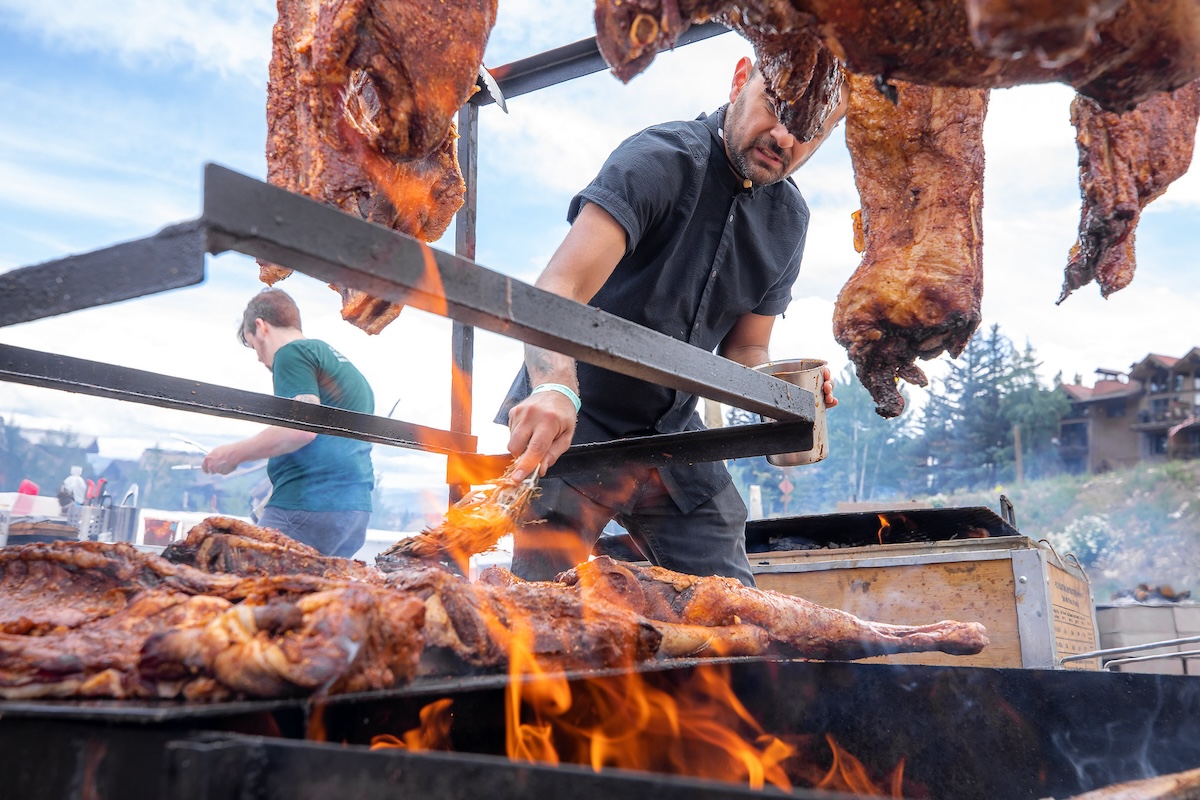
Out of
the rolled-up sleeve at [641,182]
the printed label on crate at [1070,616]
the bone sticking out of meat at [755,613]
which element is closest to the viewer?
the bone sticking out of meat at [755,613]

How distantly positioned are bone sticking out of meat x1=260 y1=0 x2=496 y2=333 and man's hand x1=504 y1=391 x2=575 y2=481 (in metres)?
0.65

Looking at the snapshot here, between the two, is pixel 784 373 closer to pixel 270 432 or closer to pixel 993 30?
pixel 993 30

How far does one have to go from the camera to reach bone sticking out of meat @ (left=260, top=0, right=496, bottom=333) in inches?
77.3

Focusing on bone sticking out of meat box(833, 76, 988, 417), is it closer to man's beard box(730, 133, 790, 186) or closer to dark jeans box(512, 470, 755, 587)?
man's beard box(730, 133, 790, 186)

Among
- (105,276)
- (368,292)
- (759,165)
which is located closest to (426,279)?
(368,292)

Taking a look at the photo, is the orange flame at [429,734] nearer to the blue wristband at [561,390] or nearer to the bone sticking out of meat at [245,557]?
the bone sticking out of meat at [245,557]

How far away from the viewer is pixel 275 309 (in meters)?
Result: 5.25

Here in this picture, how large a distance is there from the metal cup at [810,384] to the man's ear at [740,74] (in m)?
1.45

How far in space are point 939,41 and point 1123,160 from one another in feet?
4.42

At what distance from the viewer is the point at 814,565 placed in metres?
4.30

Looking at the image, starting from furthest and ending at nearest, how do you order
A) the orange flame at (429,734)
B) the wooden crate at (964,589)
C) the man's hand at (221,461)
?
the man's hand at (221,461), the wooden crate at (964,589), the orange flame at (429,734)

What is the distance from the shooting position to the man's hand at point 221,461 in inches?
202

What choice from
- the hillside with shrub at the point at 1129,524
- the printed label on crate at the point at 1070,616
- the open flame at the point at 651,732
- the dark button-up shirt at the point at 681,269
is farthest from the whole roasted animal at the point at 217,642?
the hillside with shrub at the point at 1129,524

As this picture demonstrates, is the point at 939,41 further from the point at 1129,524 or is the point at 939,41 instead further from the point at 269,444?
the point at 1129,524
